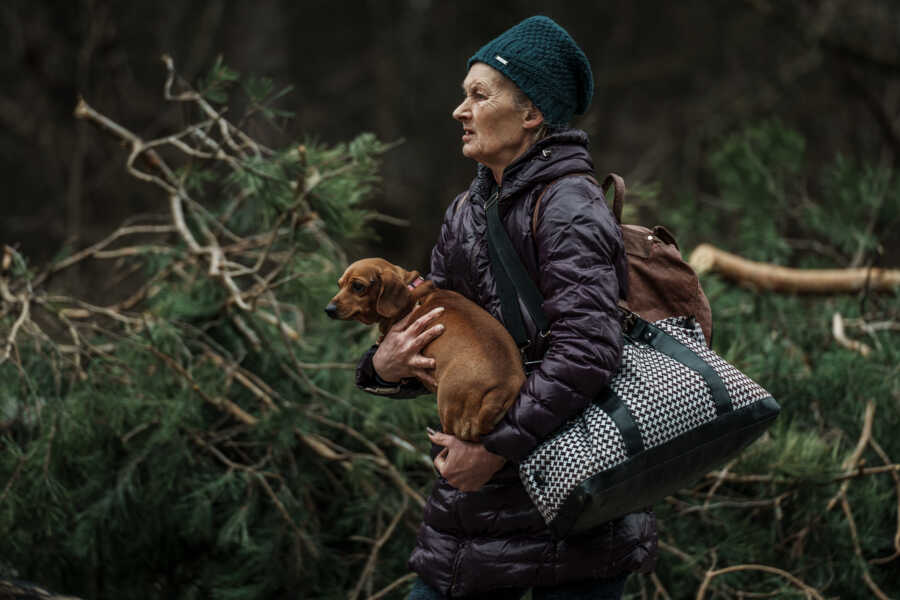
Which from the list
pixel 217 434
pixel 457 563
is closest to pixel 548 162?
pixel 457 563

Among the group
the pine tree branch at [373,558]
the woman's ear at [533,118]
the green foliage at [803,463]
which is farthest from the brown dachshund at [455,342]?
the green foliage at [803,463]

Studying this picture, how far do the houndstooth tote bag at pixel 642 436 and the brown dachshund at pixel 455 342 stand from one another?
113mm

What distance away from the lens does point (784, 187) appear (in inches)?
163

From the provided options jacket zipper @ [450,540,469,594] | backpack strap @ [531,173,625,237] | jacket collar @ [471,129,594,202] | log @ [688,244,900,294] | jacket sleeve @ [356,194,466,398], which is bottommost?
log @ [688,244,900,294]

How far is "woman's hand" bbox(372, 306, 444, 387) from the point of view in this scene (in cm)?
163

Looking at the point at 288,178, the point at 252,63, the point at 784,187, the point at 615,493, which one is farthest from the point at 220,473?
the point at 252,63

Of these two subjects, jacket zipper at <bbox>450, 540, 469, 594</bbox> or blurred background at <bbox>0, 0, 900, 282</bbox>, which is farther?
blurred background at <bbox>0, 0, 900, 282</bbox>

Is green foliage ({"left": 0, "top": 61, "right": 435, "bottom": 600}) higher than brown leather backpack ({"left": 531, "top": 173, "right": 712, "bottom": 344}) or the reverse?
the reverse

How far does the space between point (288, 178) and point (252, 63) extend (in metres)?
5.86

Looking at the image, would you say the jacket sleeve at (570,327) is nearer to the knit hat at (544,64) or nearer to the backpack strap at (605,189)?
the backpack strap at (605,189)

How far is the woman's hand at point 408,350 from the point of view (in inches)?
64.1

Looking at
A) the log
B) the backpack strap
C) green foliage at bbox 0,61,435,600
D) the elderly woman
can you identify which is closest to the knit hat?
the elderly woman

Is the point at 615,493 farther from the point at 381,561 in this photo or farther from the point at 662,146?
the point at 662,146

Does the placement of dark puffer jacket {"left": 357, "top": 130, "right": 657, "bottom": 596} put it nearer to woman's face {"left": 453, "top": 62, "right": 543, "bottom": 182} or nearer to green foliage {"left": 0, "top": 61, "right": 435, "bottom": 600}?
woman's face {"left": 453, "top": 62, "right": 543, "bottom": 182}
